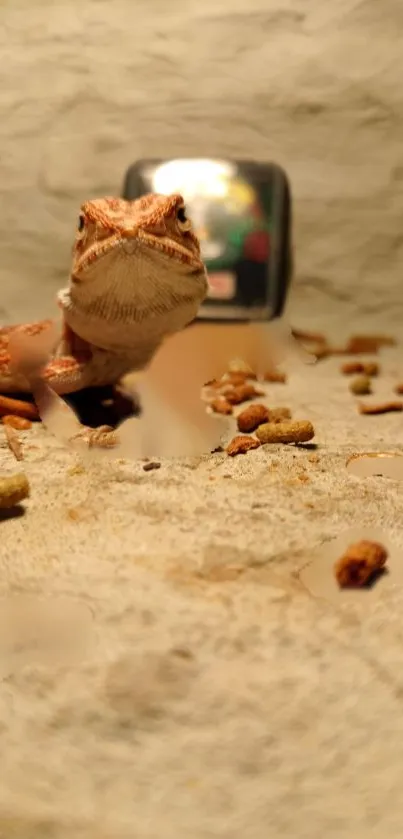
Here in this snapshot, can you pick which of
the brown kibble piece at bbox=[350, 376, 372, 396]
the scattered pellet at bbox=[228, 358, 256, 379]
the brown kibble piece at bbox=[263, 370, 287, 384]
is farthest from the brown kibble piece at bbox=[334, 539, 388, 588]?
the scattered pellet at bbox=[228, 358, 256, 379]

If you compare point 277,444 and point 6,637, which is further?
point 277,444

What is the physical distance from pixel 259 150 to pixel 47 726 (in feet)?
11.2

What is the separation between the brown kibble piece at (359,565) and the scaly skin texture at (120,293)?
931mm

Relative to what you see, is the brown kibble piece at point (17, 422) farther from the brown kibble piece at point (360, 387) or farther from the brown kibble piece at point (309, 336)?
the brown kibble piece at point (309, 336)

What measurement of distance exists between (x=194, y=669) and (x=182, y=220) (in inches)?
51.1

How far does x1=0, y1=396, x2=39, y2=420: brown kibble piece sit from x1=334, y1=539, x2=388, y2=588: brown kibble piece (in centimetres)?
121

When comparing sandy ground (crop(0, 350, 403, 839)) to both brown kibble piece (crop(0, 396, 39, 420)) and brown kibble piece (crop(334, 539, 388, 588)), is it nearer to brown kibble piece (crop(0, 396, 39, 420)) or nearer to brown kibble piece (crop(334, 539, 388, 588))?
brown kibble piece (crop(334, 539, 388, 588))

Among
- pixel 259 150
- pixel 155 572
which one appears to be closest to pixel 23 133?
pixel 259 150

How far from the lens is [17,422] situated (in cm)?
205

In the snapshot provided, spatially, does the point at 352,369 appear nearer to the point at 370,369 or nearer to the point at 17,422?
the point at 370,369

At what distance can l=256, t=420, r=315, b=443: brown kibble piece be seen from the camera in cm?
182

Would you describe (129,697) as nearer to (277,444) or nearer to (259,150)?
(277,444)

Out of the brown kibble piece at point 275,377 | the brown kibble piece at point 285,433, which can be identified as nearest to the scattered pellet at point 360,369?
the brown kibble piece at point 275,377

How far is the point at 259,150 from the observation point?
3.75 metres
